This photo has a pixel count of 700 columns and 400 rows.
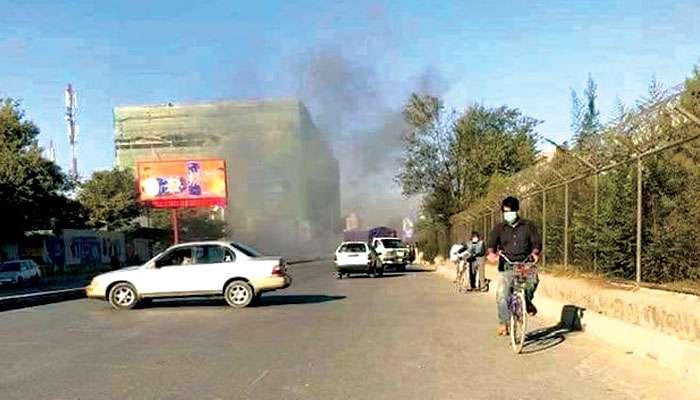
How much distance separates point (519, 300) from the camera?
10.1 metres

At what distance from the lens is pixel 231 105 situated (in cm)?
6931

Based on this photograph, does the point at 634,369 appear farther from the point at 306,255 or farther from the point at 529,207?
the point at 306,255

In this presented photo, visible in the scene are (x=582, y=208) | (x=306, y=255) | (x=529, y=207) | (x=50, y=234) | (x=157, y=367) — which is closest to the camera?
(x=157, y=367)

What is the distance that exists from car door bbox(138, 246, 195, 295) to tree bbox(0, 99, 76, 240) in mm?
28497

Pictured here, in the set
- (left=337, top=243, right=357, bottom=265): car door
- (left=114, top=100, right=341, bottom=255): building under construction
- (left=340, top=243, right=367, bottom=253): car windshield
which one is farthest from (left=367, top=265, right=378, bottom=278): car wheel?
(left=114, top=100, right=341, bottom=255): building under construction

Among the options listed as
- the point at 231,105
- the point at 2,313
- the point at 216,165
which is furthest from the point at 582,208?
the point at 231,105

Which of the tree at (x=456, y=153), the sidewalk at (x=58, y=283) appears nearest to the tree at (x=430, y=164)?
the tree at (x=456, y=153)

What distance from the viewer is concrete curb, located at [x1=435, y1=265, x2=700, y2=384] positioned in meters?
7.81

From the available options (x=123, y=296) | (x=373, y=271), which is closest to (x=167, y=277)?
(x=123, y=296)

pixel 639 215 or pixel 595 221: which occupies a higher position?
pixel 639 215

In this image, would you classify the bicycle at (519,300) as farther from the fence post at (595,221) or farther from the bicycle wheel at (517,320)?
the fence post at (595,221)

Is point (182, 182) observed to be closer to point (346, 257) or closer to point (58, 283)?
point (58, 283)

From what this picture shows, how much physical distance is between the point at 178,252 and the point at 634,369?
1225 cm

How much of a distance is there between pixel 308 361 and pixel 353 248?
25.9 meters
